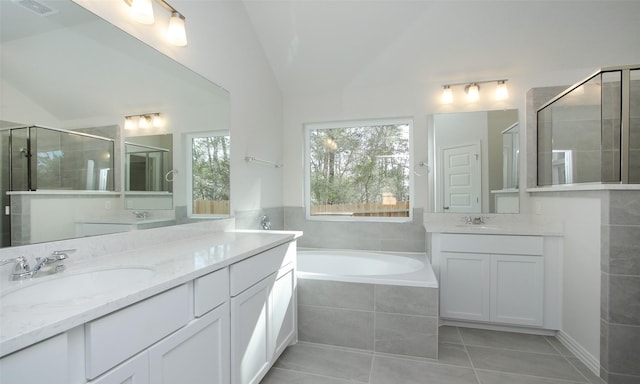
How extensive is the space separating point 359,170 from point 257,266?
6.82ft

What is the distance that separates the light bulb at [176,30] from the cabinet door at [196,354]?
5.15ft

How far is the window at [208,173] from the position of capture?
2012 mm

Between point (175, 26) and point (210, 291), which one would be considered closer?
point (210, 291)

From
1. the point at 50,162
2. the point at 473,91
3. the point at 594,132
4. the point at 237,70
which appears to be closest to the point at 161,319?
the point at 50,162

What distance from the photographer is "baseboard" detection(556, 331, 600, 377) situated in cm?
191

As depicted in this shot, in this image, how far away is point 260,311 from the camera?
5.53 ft

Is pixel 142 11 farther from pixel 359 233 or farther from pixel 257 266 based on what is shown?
pixel 359 233

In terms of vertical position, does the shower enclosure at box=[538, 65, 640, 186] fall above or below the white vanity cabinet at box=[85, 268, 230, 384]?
above

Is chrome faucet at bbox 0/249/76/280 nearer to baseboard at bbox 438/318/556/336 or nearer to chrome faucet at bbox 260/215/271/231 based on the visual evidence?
chrome faucet at bbox 260/215/271/231

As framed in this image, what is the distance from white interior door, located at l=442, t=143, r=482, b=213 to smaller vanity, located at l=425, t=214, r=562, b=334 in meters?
0.41

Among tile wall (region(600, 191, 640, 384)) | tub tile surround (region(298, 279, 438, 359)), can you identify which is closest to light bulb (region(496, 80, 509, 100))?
tile wall (region(600, 191, 640, 384))

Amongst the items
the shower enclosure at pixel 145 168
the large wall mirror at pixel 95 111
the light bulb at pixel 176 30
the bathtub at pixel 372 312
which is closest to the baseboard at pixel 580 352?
the bathtub at pixel 372 312

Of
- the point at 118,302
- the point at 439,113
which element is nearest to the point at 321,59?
the point at 439,113

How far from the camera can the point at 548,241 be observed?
7.95 feet
